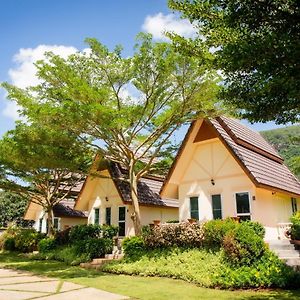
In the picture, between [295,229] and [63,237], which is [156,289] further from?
[63,237]

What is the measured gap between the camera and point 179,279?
11.6m

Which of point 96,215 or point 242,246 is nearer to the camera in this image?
point 242,246

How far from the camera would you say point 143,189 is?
23.0 metres

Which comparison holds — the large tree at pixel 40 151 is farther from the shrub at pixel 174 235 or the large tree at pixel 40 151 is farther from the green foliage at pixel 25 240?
the shrub at pixel 174 235

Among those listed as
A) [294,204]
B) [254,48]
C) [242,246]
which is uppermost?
[254,48]

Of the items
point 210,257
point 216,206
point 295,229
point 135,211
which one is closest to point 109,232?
point 135,211

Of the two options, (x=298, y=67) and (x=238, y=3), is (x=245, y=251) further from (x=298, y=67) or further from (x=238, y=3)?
(x=238, y=3)

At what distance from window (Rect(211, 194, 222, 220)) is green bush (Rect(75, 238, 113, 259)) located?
6.13 meters

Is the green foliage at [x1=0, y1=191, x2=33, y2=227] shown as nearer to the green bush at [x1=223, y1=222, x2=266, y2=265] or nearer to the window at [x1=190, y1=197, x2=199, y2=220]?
the window at [x1=190, y1=197, x2=199, y2=220]

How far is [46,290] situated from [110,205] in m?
13.7

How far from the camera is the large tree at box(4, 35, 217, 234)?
14.0 metres

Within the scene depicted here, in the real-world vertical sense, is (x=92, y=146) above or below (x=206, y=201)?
above

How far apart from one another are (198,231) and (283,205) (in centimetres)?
624

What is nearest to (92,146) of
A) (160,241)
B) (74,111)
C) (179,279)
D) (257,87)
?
(74,111)
